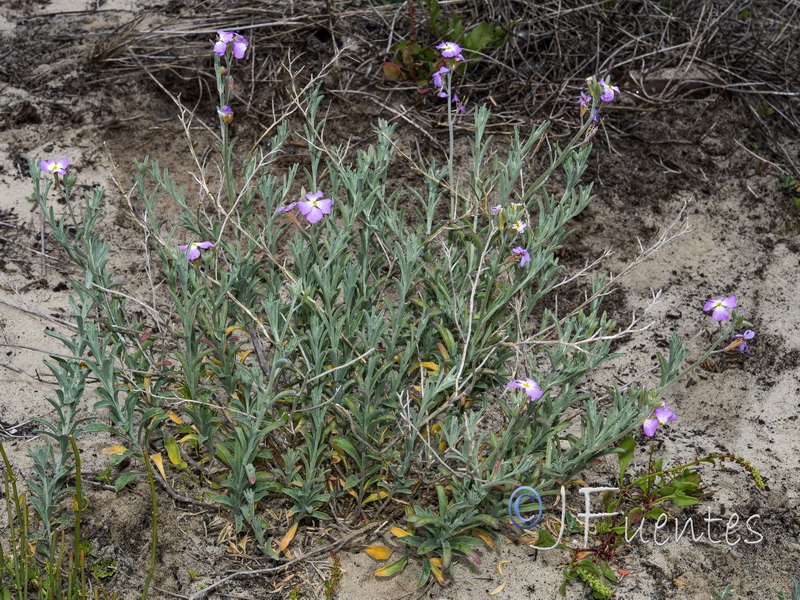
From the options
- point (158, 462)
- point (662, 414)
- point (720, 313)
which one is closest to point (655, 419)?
point (662, 414)

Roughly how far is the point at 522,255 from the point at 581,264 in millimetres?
1695

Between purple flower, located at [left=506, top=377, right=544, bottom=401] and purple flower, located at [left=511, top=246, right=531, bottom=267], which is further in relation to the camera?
purple flower, located at [left=511, top=246, right=531, bottom=267]

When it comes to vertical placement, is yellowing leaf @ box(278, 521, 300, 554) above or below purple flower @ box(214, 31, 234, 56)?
below

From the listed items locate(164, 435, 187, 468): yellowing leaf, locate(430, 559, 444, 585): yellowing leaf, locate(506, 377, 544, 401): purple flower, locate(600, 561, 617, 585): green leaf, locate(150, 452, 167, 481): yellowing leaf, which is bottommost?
locate(600, 561, 617, 585): green leaf

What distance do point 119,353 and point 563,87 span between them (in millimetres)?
2936

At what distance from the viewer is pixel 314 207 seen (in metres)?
2.51

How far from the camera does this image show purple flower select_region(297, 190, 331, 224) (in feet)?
8.15

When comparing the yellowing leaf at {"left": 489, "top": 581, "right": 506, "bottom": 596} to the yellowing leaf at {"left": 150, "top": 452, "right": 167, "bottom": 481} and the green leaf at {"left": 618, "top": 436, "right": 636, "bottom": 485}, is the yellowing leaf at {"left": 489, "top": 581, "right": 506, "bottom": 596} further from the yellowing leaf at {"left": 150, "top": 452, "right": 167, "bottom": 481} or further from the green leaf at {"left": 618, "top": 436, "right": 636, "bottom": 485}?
the yellowing leaf at {"left": 150, "top": 452, "right": 167, "bottom": 481}

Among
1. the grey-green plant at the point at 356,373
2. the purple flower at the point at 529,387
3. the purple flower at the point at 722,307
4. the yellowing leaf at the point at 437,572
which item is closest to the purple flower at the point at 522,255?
the grey-green plant at the point at 356,373

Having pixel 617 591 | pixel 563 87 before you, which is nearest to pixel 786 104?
pixel 563 87

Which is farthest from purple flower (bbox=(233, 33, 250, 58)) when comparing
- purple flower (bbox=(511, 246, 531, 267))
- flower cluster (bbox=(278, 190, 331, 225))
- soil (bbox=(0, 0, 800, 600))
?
soil (bbox=(0, 0, 800, 600))

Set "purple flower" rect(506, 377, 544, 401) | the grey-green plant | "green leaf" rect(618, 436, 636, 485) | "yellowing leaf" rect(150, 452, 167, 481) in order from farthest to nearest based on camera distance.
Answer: "green leaf" rect(618, 436, 636, 485)
"yellowing leaf" rect(150, 452, 167, 481)
the grey-green plant
"purple flower" rect(506, 377, 544, 401)

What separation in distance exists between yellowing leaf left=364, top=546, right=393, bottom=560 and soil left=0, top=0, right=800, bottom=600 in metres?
0.05

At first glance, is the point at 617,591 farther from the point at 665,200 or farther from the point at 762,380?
the point at 665,200
